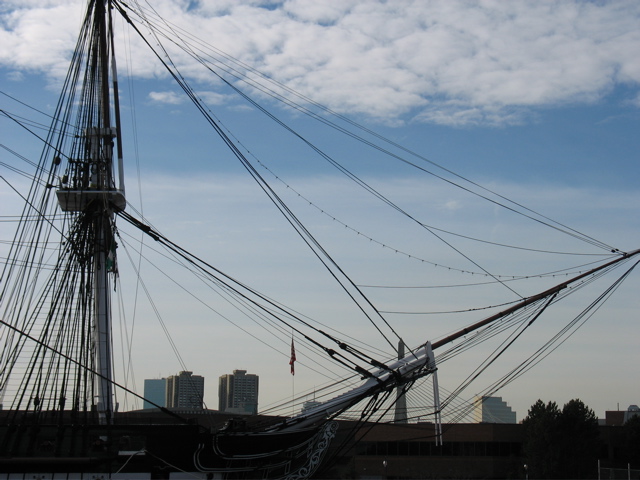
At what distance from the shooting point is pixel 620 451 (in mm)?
61281

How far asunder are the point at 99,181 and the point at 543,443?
37.9 meters

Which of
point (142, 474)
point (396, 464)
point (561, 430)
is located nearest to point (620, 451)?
point (561, 430)

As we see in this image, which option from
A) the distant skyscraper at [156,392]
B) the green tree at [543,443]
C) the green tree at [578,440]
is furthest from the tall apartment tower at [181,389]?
the green tree at [578,440]

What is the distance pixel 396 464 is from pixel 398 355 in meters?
37.8

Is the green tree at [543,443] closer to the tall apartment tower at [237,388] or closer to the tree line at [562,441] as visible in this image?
the tree line at [562,441]

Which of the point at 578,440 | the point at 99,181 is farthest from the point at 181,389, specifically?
the point at 99,181

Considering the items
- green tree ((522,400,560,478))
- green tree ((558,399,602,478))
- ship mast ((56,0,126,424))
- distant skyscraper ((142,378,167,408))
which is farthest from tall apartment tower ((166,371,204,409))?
ship mast ((56,0,126,424))

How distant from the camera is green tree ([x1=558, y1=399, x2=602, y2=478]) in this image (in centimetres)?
5441

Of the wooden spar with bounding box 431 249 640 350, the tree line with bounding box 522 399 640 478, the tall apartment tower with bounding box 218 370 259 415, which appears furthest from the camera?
the tall apartment tower with bounding box 218 370 259 415

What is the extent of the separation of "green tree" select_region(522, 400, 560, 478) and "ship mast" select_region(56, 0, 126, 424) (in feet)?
118

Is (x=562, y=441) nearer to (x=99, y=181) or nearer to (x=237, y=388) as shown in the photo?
(x=99, y=181)

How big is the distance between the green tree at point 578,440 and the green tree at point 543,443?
46cm

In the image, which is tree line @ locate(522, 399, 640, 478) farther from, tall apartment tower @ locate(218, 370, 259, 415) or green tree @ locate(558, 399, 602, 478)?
tall apartment tower @ locate(218, 370, 259, 415)

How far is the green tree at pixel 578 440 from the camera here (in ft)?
178
